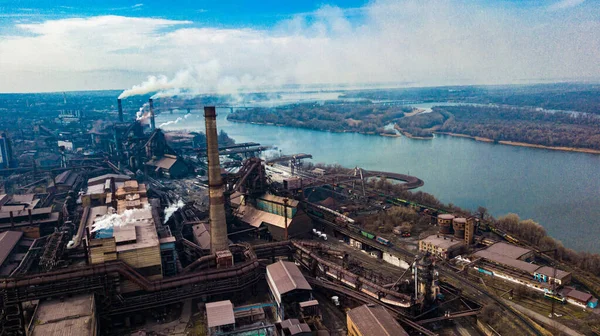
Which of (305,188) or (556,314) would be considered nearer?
(556,314)

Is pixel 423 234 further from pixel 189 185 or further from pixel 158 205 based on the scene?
pixel 189 185

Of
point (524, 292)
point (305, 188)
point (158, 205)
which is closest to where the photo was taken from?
point (524, 292)

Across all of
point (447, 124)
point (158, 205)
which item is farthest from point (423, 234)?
point (447, 124)

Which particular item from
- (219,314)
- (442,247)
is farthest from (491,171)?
(219,314)

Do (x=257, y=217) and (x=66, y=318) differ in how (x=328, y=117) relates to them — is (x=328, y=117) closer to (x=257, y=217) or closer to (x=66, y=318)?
(x=257, y=217)

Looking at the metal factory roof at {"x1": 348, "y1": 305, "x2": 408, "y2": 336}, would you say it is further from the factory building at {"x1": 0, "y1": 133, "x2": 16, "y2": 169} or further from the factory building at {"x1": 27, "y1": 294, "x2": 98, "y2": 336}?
the factory building at {"x1": 0, "y1": 133, "x2": 16, "y2": 169}

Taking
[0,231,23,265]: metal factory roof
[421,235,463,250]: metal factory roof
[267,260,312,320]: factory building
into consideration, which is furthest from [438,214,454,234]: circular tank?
[0,231,23,265]: metal factory roof
